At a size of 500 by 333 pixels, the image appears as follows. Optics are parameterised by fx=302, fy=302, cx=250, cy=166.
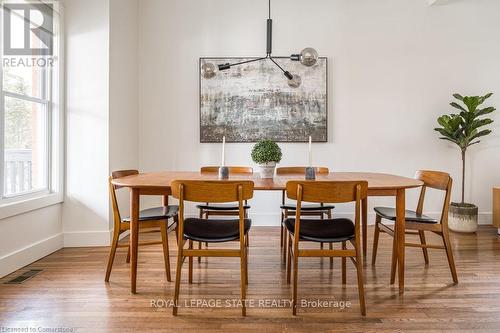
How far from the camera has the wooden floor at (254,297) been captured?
5.88 feet

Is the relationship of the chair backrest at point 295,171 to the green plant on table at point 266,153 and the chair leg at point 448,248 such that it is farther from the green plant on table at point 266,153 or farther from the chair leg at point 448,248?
the chair leg at point 448,248

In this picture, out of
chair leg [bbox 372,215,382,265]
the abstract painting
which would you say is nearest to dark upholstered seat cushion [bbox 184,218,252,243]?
chair leg [bbox 372,215,382,265]

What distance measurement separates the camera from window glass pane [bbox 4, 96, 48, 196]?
2576 mm

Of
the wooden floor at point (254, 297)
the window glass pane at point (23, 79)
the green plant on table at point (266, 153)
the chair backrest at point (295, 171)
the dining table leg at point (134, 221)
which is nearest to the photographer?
the wooden floor at point (254, 297)

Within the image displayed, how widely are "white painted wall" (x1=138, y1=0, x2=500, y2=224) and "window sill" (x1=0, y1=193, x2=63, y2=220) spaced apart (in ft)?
5.18

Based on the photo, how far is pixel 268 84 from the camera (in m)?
4.08

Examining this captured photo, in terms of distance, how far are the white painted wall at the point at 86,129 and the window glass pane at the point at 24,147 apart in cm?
23

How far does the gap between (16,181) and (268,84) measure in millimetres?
2984

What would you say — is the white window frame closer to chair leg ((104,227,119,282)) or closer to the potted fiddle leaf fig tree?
chair leg ((104,227,119,282))

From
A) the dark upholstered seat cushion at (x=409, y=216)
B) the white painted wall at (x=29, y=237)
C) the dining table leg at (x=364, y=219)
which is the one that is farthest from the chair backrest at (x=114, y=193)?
the dark upholstered seat cushion at (x=409, y=216)

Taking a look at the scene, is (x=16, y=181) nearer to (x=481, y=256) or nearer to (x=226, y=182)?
(x=226, y=182)

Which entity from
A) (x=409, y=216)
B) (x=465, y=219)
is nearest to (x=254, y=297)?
(x=409, y=216)

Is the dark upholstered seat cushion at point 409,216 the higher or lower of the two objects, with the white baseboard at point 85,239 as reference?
higher

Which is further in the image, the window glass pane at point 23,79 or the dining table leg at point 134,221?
the window glass pane at point 23,79
